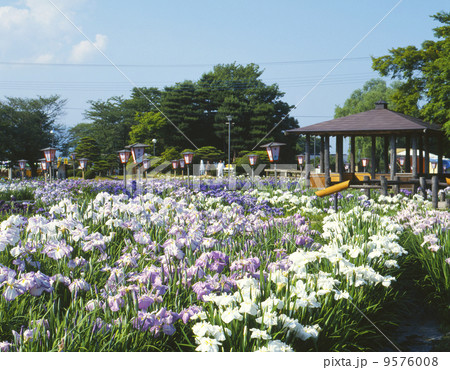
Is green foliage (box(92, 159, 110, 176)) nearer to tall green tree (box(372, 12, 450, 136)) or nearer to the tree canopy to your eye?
the tree canopy

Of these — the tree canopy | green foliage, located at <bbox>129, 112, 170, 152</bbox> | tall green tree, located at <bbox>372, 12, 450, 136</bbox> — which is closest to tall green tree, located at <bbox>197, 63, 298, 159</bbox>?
the tree canopy

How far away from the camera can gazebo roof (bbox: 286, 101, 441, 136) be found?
1661 centimetres

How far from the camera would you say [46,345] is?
2236 millimetres

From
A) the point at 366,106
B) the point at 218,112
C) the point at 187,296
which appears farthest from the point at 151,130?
the point at 187,296

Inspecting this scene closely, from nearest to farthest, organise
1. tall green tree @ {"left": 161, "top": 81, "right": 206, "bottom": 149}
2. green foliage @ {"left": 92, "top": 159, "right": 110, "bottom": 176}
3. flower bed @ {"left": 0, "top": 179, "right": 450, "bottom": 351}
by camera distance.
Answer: flower bed @ {"left": 0, "top": 179, "right": 450, "bottom": 351}
green foliage @ {"left": 92, "top": 159, "right": 110, "bottom": 176}
tall green tree @ {"left": 161, "top": 81, "right": 206, "bottom": 149}

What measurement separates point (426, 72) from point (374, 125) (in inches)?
198

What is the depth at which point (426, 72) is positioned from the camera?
19781mm

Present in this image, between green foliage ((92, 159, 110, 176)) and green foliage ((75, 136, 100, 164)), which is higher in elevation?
green foliage ((75, 136, 100, 164))

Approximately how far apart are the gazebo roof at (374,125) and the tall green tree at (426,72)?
1.55 meters

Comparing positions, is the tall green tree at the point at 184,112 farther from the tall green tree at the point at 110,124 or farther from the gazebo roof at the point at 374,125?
the gazebo roof at the point at 374,125

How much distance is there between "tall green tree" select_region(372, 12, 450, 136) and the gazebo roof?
5.09 feet
